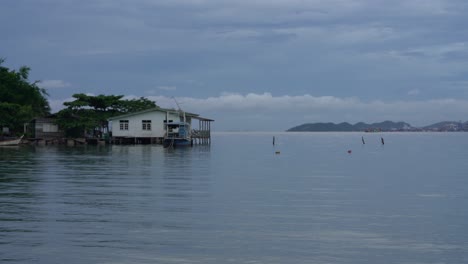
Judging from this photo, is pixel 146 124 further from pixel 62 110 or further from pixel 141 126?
pixel 62 110

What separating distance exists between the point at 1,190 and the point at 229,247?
13.1m

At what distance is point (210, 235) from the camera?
1405cm

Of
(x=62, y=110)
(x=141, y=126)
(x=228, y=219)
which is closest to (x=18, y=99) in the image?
(x=62, y=110)

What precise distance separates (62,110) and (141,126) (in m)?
9.99

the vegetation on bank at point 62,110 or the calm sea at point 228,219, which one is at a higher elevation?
the vegetation on bank at point 62,110

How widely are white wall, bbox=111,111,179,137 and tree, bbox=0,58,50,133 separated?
34.1 feet

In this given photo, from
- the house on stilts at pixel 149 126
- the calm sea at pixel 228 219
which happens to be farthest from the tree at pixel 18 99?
the calm sea at pixel 228 219

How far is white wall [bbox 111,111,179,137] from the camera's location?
68.2m

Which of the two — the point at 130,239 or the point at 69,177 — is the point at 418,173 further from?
the point at 130,239

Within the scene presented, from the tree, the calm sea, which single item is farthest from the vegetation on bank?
the calm sea

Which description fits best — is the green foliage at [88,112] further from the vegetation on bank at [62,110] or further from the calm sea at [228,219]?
the calm sea at [228,219]

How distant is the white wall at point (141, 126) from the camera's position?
68250 millimetres

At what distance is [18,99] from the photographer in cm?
7344

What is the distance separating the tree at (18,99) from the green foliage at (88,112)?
4285 mm
